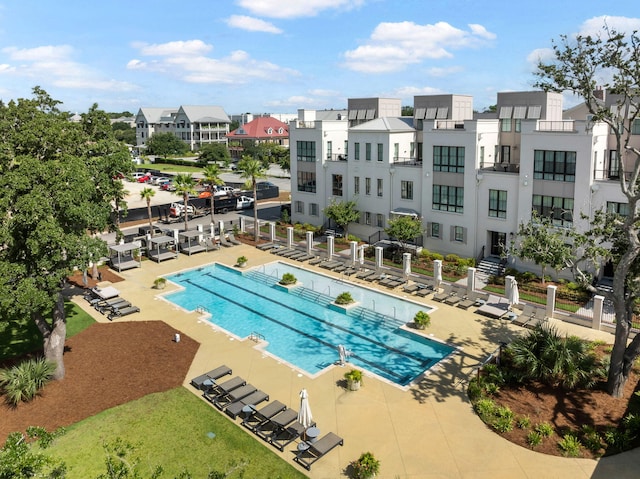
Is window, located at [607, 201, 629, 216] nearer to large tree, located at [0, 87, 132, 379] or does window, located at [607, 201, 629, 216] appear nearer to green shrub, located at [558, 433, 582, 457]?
green shrub, located at [558, 433, 582, 457]

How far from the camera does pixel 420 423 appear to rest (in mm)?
18891

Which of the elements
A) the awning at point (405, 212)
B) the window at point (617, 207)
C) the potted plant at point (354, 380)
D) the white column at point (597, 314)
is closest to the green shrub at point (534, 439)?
the potted plant at point (354, 380)

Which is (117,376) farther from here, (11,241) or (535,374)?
(535,374)

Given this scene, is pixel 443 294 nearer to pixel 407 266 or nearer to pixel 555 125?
pixel 407 266

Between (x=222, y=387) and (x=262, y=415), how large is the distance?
9.46 ft

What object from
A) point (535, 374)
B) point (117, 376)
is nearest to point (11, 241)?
point (117, 376)

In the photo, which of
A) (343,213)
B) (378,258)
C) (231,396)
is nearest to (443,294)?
(378,258)

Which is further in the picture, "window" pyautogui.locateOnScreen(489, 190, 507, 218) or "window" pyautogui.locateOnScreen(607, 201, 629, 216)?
"window" pyautogui.locateOnScreen(489, 190, 507, 218)

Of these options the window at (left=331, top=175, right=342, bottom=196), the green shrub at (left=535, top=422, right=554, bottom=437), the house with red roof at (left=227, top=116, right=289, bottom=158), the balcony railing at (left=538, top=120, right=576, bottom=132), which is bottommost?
the green shrub at (left=535, top=422, right=554, bottom=437)

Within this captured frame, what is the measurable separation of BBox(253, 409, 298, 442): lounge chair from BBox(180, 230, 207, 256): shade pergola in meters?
25.7

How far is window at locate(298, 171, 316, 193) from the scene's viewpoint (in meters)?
48.6

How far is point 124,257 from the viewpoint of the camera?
Result: 39.8m

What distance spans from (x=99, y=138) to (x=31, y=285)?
894cm

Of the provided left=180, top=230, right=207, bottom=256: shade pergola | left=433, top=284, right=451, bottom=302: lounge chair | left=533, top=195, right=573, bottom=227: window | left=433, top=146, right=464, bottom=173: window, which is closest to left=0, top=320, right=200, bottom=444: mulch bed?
left=180, top=230, right=207, bottom=256: shade pergola
